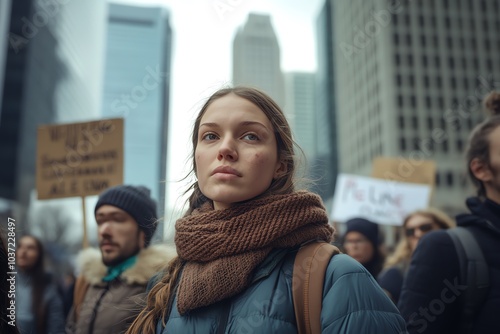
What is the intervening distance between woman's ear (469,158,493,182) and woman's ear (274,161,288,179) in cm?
126

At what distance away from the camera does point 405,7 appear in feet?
220

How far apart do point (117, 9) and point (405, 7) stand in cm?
12311

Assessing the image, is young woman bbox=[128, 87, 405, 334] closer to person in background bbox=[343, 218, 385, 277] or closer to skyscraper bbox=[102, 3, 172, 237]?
person in background bbox=[343, 218, 385, 277]

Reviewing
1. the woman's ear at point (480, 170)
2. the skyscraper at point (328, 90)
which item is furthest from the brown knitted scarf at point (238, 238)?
the skyscraper at point (328, 90)

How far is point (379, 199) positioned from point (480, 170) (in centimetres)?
528

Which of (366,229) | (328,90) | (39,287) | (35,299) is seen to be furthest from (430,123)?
(35,299)

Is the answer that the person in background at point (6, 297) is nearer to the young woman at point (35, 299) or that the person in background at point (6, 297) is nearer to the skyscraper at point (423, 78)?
the young woman at point (35, 299)

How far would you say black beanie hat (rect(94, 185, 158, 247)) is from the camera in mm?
3423

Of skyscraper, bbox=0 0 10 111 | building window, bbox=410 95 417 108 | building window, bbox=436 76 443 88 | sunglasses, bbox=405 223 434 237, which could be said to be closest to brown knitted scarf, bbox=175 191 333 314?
sunglasses, bbox=405 223 434 237

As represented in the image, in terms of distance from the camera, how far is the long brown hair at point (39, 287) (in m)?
4.71

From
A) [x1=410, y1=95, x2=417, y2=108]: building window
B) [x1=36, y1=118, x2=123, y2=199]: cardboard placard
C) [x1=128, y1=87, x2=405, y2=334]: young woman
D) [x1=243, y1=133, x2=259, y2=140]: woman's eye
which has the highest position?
[x1=410, y1=95, x2=417, y2=108]: building window

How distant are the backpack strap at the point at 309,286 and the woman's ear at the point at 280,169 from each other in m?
0.37

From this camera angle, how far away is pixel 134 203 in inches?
136

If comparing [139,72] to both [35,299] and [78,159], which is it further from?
[35,299]
